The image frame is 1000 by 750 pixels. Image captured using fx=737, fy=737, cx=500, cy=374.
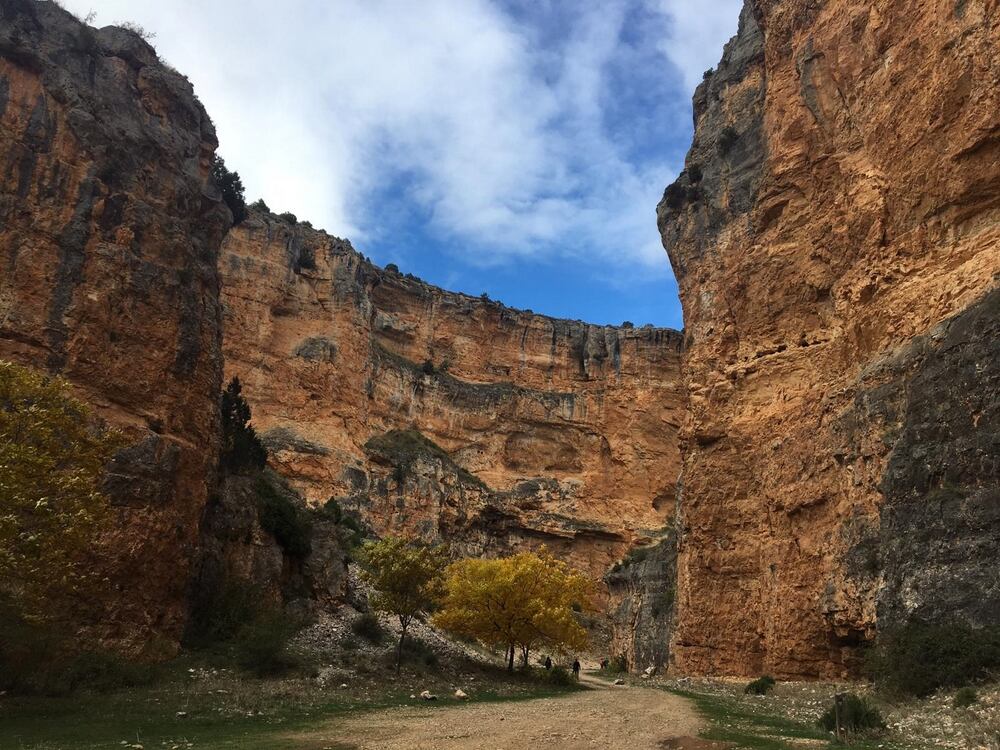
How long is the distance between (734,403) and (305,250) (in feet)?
146

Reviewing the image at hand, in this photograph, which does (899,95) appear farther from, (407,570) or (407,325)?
(407,325)

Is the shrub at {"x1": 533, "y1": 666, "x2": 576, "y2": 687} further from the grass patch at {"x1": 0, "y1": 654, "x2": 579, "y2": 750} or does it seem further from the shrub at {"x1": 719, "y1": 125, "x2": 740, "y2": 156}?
the shrub at {"x1": 719, "y1": 125, "x2": 740, "y2": 156}

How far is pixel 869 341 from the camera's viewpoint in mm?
24547

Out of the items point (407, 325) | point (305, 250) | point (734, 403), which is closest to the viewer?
point (734, 403)

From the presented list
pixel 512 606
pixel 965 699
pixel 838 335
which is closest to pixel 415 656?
pixel 512 606

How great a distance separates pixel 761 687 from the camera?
2267cm

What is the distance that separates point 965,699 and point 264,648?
15936mm

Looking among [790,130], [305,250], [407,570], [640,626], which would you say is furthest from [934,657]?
[305,250]

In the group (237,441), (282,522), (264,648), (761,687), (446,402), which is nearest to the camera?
(264,648)

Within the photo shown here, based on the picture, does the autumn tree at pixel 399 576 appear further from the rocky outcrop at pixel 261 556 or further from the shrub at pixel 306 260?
the shrub at pixel 306 260

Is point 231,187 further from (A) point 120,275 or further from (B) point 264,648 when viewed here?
(B) point 264,648

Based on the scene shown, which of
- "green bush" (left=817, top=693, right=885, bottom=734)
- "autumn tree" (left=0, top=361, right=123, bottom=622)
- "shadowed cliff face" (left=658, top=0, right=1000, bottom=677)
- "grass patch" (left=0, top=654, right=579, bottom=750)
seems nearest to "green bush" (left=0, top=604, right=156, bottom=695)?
"grass patch" (left=0, top=654, right=579, bottom=750)

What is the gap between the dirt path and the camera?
11.2 metres

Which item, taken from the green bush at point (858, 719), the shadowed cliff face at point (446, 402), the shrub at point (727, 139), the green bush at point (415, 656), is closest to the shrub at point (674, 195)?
the shrub at point (727, 139)
